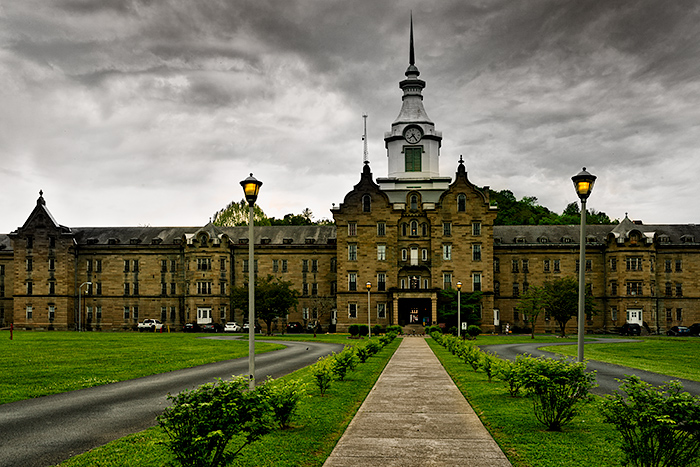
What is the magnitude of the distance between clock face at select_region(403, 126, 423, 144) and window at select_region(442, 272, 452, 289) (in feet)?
74.1

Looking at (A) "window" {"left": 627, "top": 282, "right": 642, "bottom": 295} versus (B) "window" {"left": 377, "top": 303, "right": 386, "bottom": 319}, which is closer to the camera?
(B) "window" {"left": 377, "top": 303, "right": 386, "bottom": 319}

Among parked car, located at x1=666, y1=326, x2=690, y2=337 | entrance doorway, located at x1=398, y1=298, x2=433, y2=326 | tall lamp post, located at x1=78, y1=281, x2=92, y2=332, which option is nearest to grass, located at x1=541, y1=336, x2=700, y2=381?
entrance doorway, located at x1=398, y1=298, x2=433, y2=326

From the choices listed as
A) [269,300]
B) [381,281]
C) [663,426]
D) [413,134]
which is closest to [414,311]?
[381,281]

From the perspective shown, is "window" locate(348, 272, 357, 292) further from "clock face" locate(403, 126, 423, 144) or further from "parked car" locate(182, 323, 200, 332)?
"clock face" locate(403, 126, 423, 144)

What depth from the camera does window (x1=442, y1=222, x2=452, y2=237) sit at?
3130 inches

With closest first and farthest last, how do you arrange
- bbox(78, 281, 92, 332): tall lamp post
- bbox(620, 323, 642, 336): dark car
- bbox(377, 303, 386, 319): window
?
bbox(620, 323, 642, 336): dark car < bbox(377, 303, 386, 319): window < bbox(78, 281, 92, 332): tall lamp post

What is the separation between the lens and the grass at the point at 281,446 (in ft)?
36.5

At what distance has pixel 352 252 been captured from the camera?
265 ft

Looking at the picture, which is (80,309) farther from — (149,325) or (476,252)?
(476,252)

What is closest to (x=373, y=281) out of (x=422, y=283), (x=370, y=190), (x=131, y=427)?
(x=422, y=283)

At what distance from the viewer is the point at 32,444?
12.9 meters

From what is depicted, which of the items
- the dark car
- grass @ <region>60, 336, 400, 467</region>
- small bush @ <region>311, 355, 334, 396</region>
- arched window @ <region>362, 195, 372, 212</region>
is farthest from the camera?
arched window @ <region>362, 195, 372, 212</region>

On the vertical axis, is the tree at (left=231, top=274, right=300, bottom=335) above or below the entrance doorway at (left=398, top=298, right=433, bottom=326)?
above

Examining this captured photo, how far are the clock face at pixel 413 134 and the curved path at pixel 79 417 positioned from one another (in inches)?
2701
